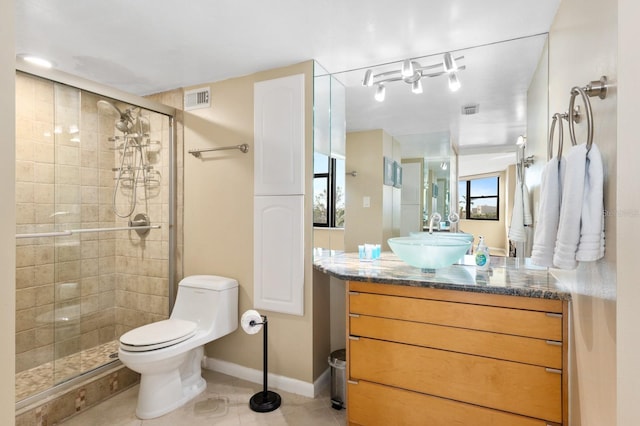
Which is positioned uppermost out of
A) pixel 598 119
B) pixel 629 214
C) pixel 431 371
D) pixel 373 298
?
pixel 598 119

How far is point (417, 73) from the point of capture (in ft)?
7.42

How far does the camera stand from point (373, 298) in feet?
6.22

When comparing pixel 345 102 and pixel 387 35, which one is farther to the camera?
pixel 345 102

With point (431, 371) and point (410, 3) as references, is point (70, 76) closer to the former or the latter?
point (410, 3)

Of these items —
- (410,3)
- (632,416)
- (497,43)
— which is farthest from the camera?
(497,43)

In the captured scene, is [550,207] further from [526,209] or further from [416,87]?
[416,87]

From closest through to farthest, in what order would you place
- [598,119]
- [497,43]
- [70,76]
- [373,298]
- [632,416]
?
[632,416], [598,119], [373,298], [497,43], [70,76]

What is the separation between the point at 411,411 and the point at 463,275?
0.78 meters

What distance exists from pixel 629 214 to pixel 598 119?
0.47m

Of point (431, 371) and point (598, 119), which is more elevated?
point (598, 119)

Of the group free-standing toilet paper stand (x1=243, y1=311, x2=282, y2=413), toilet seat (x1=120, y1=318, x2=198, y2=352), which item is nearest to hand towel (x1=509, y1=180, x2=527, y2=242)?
free-standing toilet paper stand (x1=243, y1=311, x2=282, y2=413)

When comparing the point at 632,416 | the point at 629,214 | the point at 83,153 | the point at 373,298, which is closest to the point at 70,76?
the point at 83,153

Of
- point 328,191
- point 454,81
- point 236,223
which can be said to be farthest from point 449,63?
point 236,223

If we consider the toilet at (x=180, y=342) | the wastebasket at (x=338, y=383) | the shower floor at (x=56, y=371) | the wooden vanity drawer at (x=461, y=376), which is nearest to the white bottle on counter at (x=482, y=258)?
the wooden vanity drawer at (x=461, y=376)
